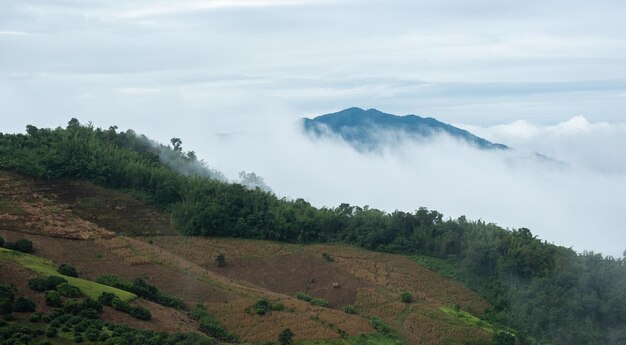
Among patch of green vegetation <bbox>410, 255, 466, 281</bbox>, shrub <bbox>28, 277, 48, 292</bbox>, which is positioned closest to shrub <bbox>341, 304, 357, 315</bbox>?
patch of green vegetation <bbox>410, 255, 466, 281</bbox>

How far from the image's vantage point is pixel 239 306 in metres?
43.0

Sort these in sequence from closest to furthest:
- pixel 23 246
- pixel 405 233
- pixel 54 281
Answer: pixel 54 281 → pixel 23 246 → pixel 405 233

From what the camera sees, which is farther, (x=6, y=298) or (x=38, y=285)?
(x=38, y=285)

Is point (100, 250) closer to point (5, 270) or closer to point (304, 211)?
point (5, 270)

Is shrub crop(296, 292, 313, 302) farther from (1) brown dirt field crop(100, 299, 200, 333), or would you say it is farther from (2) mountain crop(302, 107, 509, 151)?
Answer: (2) mountain crop(302, 107, 509, 151)

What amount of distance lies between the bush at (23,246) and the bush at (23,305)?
13111mm

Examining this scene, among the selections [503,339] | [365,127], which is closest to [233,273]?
[503,339]

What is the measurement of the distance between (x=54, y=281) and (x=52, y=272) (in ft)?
12.5

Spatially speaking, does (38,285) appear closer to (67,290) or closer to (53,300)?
(67,290)

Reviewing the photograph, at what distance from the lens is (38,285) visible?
35.6 metres

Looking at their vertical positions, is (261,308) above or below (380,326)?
above

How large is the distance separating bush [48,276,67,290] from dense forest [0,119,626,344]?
2208cm

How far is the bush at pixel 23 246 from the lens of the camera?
147ft

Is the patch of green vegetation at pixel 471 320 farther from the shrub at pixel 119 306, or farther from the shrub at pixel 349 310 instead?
the shrub at pixel 119 306
